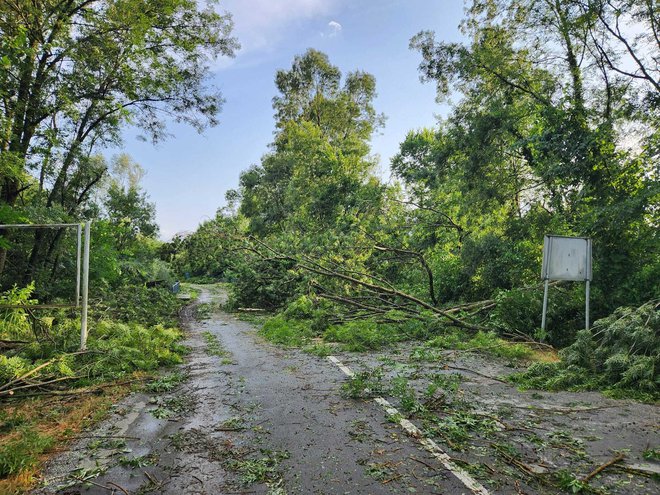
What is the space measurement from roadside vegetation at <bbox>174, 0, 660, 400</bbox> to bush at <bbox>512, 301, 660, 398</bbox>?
0.02 metres

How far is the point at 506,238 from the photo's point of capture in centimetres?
1375

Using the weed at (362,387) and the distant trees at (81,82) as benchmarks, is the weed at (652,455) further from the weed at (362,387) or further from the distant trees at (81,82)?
the distant trees at (81,82)

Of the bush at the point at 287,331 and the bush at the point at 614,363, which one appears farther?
the bush at the point at 287,331

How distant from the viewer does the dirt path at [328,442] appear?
11.0 feet

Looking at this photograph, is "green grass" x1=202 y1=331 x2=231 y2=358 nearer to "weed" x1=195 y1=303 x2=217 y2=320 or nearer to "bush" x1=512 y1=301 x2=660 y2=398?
"weed" x1=195 y1=303 x2=217 y2=320

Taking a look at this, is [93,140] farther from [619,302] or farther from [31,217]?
[619,302]

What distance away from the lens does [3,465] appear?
349cm

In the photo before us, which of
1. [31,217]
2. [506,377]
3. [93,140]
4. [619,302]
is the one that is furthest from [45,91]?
[619,302]

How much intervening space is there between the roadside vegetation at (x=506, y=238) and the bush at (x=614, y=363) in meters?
0.02

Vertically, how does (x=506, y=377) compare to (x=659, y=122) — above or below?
below

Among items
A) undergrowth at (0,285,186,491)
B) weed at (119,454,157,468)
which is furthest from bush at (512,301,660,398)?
undergrowth at (0,285,186,491)

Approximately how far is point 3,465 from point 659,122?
14.8 m

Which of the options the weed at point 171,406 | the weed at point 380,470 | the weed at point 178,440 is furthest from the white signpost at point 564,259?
the weed at point 178,440

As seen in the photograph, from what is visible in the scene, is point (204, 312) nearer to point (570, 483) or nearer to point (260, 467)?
point (260, 467)
